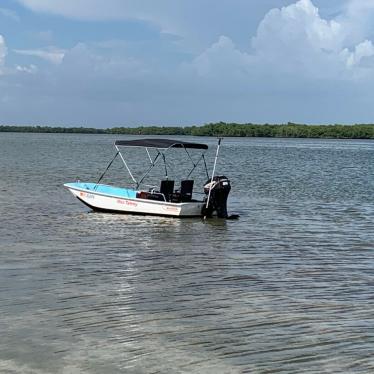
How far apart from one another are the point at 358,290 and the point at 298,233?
21.7 ft

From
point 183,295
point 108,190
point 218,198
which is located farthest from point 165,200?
point 183,295

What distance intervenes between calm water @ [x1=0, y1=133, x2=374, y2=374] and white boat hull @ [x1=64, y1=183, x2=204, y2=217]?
1.28 feet

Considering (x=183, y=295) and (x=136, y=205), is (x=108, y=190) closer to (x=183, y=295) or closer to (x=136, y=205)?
(x=136, y=205)

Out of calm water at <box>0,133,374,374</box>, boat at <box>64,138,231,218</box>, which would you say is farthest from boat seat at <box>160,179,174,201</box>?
calm water at <box>0,133,374,374</box>

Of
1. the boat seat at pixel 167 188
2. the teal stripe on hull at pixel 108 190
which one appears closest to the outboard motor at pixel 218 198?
the boat seat at pixel 167 188

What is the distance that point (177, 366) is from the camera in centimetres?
690

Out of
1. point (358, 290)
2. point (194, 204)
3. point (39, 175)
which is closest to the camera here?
point (358, 290)

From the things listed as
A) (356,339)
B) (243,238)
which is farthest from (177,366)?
(243,238)

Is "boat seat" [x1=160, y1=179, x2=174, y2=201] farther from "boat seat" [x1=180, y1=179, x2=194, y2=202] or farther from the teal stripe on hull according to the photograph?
the teal stripe on hull

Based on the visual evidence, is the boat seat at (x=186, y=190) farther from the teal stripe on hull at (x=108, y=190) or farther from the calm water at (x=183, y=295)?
the teal stripe on hull at (x=108, y=190)

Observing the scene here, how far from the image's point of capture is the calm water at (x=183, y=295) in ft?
23.6

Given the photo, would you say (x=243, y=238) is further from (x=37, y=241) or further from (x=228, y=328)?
(x=228, y=328)

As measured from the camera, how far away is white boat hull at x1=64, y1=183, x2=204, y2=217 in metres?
19.1

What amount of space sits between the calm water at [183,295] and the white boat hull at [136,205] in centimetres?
39
